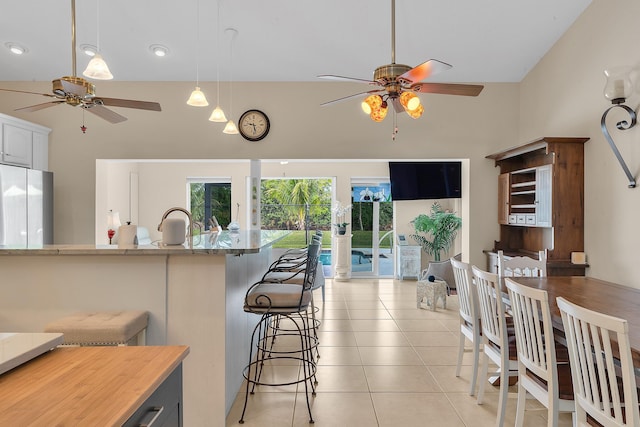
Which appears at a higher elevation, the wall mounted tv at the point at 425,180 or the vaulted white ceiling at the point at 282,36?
the vaulted white ceiling at the point at 282,36

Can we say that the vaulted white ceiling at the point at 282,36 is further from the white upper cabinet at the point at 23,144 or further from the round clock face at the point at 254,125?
the white upper cabinet at the point at 23,144

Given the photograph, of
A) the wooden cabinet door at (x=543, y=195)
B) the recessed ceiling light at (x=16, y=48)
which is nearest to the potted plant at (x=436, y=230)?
the wooden cabinet door at (x=543, y=195)

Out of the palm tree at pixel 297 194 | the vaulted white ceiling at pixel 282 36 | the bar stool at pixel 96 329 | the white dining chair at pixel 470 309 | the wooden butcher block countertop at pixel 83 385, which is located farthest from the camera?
the palm tree at pixel 297 194

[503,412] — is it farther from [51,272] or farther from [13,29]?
[13,29]

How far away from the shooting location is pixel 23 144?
4.59 metres

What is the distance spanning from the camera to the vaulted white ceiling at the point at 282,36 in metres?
3.75

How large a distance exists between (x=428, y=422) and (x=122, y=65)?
194 inches

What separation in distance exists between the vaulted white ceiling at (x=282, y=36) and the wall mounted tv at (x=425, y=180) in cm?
216

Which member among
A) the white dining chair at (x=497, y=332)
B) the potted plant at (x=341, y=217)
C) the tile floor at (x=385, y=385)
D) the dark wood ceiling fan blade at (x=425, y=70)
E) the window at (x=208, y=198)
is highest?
the dark wood ceiling fan blade at (x=425, y=70)

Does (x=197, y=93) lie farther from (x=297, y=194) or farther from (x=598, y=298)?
(x=297, y=194)

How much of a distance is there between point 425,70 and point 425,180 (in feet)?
16.2

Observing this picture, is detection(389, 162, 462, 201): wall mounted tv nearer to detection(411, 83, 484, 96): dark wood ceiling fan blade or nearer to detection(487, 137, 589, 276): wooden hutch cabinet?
detection(487, 137, 589, 276): wooden hutch cabinet

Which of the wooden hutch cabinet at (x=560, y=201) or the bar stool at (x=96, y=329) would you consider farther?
the wooden hutch cabinet at (x=560, y=201)

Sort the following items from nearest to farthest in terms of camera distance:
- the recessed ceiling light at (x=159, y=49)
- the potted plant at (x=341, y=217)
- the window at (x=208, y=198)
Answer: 1. the recessed ceiling light at (x=159, y=49)
2. the potted plant at (x=341, y=217)
3. the window at (x=208, y=198)
